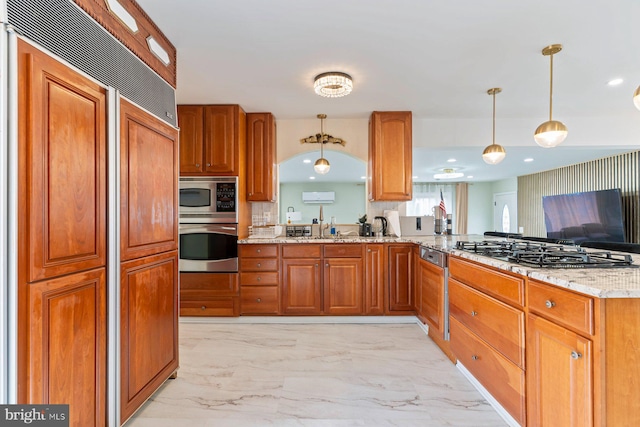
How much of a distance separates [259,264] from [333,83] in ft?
6.36

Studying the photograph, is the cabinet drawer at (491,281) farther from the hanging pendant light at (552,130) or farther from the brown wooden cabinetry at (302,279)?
the brown wooden cabinetry at (302,279)

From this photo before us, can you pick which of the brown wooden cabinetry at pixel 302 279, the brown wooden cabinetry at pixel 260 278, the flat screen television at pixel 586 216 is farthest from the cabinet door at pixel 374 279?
the flat screen television at pixel 586 216

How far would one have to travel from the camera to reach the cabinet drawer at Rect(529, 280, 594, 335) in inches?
45.8

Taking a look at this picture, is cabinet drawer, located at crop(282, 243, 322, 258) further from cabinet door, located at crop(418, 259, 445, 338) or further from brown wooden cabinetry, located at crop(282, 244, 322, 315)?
cabinet door, located at crop(418, 259, 445, 338)

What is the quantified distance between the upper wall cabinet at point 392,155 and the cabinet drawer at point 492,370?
1.76 meters

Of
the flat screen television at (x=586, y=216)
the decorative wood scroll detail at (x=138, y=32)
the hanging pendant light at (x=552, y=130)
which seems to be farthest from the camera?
the flat screen television at (x=586, y=216)

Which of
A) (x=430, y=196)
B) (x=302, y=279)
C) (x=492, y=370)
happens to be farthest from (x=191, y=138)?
(x=430, y=196)

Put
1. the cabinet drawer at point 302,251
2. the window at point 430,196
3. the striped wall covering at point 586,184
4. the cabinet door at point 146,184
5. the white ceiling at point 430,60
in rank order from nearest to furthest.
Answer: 1. the cabinet door at point 146,184
2. the white ceiling at point 430,60
3. the cabinet drawer at point 302,251
4. the striped wall covering at point 586,184
5. the window at point 430,196

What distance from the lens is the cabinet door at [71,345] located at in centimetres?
113

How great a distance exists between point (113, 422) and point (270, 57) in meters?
2.48

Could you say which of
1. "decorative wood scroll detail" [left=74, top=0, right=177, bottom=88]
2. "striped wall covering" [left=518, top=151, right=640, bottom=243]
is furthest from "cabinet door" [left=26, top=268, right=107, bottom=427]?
"striped wall covering" [left=518, top=151, right=640, bottom=243]

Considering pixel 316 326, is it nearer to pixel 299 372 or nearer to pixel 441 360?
pixel 299 372

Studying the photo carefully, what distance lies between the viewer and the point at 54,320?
1.20 m

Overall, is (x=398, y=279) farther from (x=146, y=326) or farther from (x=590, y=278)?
(x=146, y=326)
